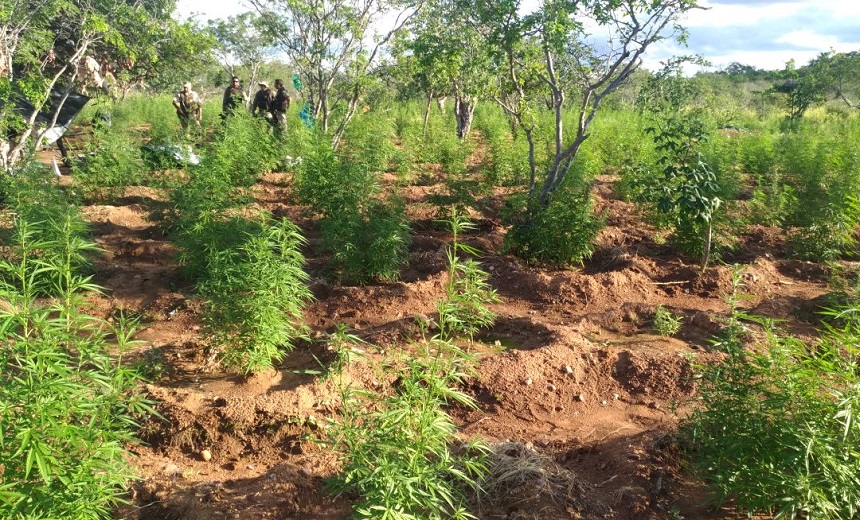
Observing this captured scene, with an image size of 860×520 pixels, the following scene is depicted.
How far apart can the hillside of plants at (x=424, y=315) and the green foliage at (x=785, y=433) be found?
2cm

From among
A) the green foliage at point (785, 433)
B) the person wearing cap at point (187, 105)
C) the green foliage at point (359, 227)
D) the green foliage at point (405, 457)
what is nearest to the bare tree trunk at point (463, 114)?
the person wearing cap at point (187, 105)

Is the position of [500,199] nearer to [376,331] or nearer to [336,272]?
[336,272]

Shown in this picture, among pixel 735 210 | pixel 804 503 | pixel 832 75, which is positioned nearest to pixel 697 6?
pixel 735 210

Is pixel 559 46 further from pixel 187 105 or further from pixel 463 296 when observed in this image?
pixel 187 105

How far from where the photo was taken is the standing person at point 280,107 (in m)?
11.4

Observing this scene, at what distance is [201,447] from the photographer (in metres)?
3.53

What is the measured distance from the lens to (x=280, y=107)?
38.2 ft

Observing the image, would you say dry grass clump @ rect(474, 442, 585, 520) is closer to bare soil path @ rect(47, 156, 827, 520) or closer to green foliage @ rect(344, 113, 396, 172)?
bare soil path @ rect(47, 156, 827, 520)

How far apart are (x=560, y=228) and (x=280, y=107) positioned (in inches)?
289

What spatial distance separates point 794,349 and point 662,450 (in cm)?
96

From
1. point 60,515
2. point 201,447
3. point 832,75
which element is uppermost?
point 832,75

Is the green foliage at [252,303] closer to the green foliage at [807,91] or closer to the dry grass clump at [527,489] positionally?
the dry grass clump at [527,489]

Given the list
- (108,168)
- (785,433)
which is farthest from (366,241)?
(108,168)

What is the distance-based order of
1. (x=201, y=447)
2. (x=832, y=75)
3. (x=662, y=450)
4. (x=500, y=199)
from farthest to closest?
1. (x=832, y=75)
2. (x=500, y=199)
3. (x=201, y=447)
4. (x=662, y=450)
